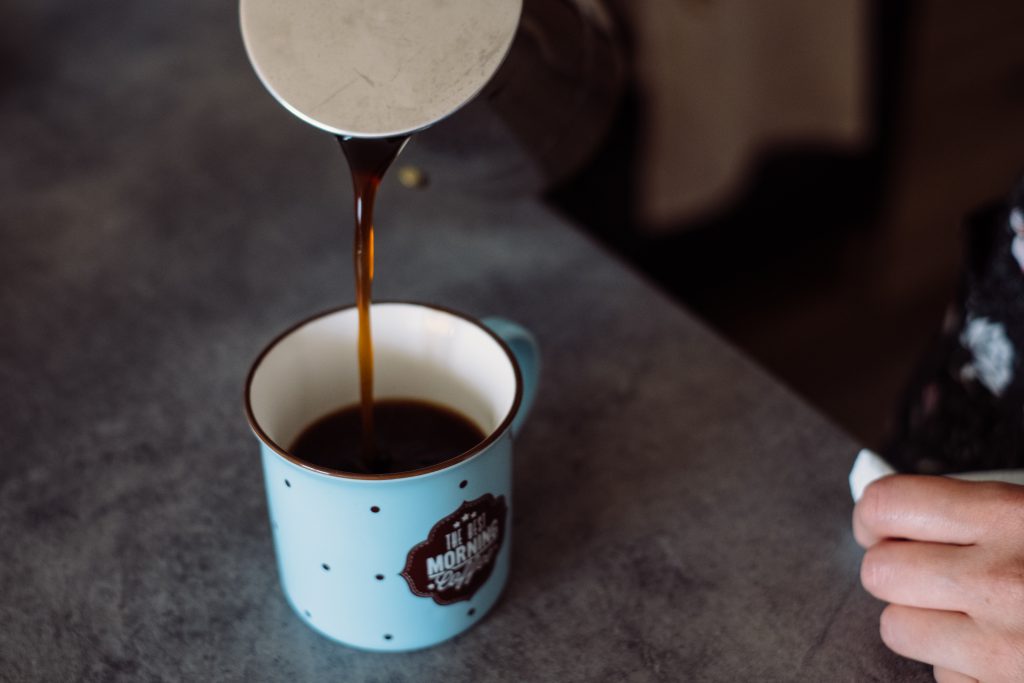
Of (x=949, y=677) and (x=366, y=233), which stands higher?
(x=366, y=233)

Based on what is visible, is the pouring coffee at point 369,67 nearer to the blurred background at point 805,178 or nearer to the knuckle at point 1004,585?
the knuckle at point 1004,585

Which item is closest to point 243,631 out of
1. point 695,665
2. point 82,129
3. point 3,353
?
point 695,665

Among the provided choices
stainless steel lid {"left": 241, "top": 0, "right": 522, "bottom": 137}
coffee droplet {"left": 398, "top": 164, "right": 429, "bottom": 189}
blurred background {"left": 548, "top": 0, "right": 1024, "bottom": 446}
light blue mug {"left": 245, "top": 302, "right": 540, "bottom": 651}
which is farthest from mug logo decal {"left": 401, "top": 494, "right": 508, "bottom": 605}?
blurred background {"left": 548, "top": 0, "right": 1024, "bottom": 446}

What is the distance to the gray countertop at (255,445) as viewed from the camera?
60cm

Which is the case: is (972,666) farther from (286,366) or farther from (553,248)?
(553,248)

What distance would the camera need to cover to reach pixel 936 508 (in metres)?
0.57

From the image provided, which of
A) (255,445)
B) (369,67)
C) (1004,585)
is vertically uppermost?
(369,67)

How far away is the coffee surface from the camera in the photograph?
2.02 ft

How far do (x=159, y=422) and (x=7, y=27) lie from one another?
87 cm

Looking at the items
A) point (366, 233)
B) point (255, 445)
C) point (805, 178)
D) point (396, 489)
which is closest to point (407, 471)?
point (396, 489)

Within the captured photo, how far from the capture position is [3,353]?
838mm

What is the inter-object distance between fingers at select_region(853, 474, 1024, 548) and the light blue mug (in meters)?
0.21

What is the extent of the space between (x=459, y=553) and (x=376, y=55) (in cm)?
27

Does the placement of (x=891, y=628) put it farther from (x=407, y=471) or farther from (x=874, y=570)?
(x=407, y=471)
